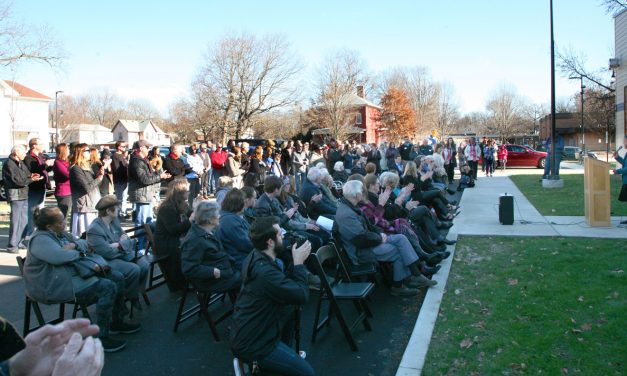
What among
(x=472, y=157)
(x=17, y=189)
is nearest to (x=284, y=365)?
(x=17, y=189)

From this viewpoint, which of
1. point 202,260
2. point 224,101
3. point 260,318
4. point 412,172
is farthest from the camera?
point 224,101

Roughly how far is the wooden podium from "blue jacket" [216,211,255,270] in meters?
7.85

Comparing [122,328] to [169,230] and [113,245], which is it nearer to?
[113,245]

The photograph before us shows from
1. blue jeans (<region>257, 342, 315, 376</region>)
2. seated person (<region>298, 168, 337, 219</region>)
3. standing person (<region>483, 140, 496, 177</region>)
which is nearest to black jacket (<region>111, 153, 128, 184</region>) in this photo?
seated person (<region>298, 168, 337, 219</region>)

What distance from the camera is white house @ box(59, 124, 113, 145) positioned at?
79650 mm

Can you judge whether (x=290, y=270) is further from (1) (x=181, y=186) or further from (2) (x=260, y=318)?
(1) (x=181, y=186)

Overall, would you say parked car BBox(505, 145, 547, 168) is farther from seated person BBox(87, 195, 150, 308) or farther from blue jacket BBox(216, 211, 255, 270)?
seated person BBox(87, 195, 150, 308)

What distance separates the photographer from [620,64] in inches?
1008

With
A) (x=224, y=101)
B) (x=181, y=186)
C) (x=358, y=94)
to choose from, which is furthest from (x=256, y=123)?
(x=181, y=186)

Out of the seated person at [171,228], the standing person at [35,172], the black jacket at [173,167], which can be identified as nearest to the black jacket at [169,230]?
the seated person at [171,228]

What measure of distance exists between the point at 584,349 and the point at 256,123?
154 feet

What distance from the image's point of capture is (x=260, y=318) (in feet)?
12.5

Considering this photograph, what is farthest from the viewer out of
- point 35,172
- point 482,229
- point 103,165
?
point 482,229

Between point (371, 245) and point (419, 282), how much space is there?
111 cm
